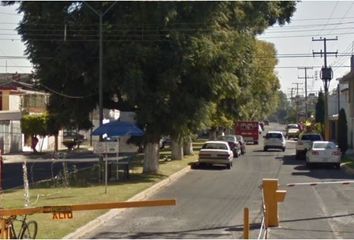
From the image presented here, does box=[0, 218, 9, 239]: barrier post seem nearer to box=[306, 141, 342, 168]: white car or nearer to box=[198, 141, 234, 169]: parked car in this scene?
box=[198, 141, 234, 169]: parked car

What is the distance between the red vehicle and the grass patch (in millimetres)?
45719

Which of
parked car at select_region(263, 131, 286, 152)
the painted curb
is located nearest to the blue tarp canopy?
the painted curb

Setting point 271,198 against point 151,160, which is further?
point 151,160

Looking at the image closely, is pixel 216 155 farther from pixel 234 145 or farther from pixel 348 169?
pixel 234 145

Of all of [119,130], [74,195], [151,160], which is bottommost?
[74,195]

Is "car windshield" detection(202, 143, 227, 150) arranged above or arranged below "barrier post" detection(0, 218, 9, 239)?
above

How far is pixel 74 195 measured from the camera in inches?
845

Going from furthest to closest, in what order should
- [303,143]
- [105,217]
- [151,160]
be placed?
[303,143] < [151,160] < [105,217]

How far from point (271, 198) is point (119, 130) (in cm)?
1307

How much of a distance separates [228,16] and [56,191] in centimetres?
1200

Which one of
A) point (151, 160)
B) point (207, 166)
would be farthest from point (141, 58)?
point (207, 166)

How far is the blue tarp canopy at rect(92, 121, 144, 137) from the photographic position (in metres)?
27.5

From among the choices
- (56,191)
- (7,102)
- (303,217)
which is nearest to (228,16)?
(56,191)

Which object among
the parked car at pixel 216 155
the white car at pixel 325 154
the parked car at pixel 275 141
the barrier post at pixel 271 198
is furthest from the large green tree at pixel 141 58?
the parked car at pixel 275 141
